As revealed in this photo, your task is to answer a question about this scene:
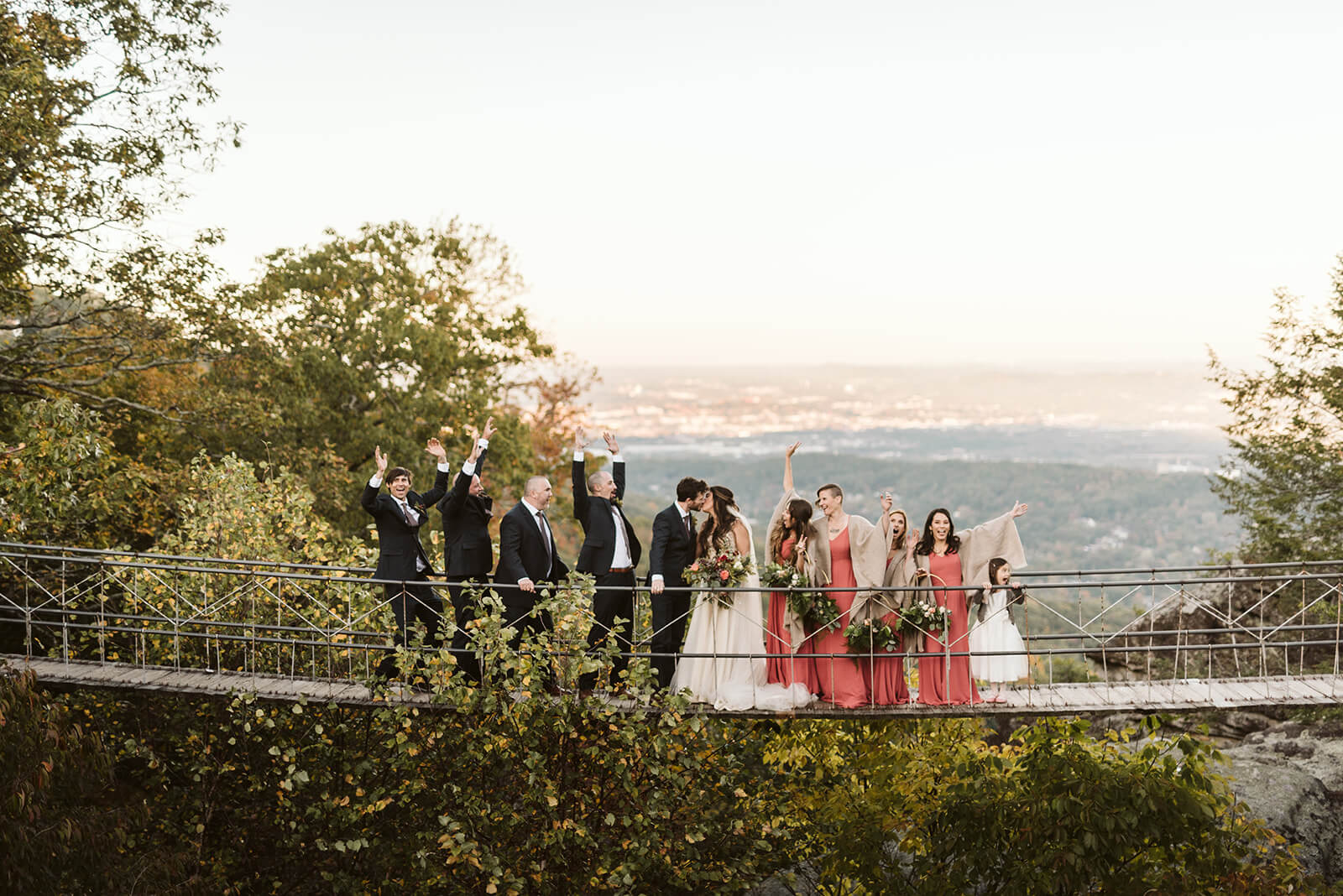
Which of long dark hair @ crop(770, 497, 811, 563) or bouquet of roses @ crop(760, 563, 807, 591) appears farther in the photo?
long dark hair @ crop(770, 497, 811, 563)

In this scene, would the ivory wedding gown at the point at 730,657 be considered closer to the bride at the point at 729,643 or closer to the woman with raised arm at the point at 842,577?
the bride at the point at 729,643

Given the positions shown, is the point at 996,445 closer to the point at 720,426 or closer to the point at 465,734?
the point at 720,426

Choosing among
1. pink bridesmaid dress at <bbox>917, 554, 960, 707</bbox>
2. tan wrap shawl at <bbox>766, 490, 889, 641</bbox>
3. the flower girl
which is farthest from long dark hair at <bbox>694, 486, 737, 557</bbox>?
the flower girl

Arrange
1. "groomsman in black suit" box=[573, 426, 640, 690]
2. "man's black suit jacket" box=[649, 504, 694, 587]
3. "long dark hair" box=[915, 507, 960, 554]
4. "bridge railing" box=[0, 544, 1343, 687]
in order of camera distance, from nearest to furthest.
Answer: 1. "bridge railing" box=[0, 544, 1343, 687]
2. "groomsman in black suit" box=[573, 426, 640, 690]
3. "man's black suit jacket" box=[649, 504, 694, 587]
4. "long dark hair" box=[915, 507, 960, 554]

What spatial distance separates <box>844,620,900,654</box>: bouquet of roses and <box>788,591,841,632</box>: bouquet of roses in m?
0.18

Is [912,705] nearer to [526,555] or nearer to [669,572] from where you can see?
[669,572]

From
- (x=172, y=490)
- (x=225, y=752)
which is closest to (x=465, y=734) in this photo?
(x=225, y=752)

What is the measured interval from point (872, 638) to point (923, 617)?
543 millimetres

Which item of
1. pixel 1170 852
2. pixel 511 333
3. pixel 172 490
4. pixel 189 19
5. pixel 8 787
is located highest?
pixel 189 19

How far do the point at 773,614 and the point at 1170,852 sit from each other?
15.6 feet

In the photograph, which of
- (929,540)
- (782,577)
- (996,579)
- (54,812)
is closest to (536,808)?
(782,577)

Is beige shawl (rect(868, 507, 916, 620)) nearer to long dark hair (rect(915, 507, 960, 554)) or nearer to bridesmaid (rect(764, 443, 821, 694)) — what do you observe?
long dark hair (rect(915, 507, 960, 554))

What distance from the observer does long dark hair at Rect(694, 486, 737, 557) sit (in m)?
10.2

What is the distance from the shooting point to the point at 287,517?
51.0 feet
